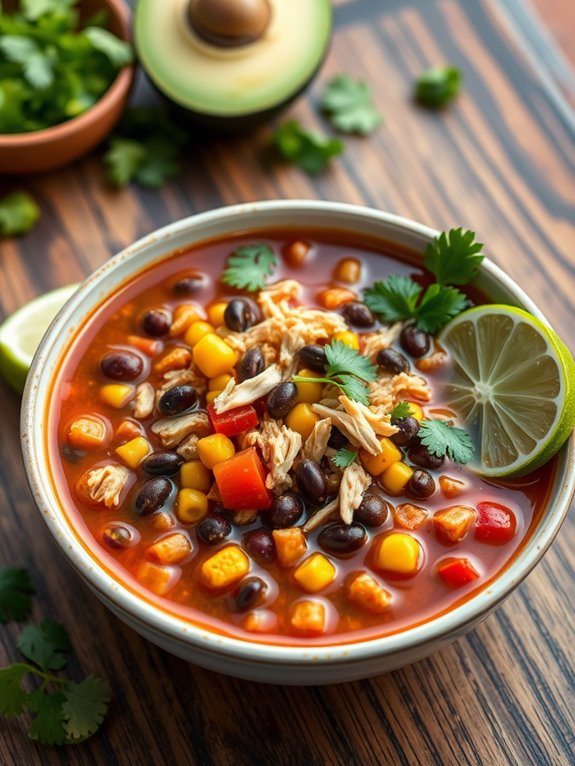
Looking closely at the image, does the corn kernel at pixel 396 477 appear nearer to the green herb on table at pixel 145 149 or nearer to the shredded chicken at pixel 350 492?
the shredded chicken at pixel 350 492

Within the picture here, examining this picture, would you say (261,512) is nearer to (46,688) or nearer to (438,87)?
(46,688)

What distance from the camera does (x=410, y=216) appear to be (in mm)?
4418

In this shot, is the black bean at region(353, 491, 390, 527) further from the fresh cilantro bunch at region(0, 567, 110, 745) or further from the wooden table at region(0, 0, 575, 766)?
the fresh cilantro bunch at region(0, 567, 110, 745)

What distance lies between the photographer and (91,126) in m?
4.29

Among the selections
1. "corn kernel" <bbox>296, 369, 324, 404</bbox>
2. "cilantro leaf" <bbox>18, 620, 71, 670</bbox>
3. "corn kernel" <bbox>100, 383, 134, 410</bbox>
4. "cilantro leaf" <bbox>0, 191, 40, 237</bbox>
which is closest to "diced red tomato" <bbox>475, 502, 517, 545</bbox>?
"corn kernel" <bbox>296, 369, 324, 404</bbox>

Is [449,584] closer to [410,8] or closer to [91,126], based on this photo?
[91,126]

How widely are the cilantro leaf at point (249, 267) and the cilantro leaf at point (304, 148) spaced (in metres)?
1.02

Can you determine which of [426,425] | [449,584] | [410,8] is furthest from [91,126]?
[449,584]

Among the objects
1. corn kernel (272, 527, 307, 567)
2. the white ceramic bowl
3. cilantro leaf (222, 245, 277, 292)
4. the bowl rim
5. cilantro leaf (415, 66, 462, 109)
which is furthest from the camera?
cilantro leaf (415, 66, 462, 109)

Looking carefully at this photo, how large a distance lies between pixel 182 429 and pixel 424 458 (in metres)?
0.86

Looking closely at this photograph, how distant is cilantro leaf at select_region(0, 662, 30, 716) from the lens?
3271 mm

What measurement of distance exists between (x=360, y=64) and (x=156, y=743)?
3451 mm

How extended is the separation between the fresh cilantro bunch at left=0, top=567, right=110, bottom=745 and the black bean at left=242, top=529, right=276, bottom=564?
81 centimetres

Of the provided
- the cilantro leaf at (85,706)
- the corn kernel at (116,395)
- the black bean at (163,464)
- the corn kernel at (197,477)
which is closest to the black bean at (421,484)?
the corn kernel at (197,477)
